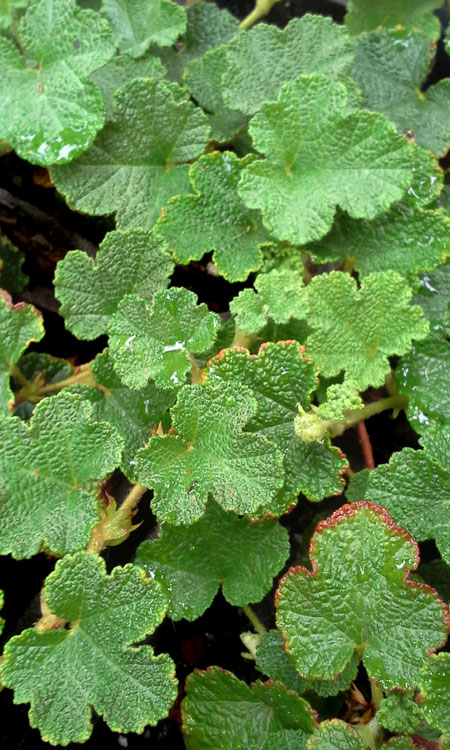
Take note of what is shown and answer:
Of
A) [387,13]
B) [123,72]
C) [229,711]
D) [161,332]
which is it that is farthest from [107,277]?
[387,13]

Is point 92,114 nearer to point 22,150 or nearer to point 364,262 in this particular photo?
point 22,150

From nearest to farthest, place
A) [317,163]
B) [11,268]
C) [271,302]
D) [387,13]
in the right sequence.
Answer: [271,302] < [317,163] < [11,268] < [387,13]

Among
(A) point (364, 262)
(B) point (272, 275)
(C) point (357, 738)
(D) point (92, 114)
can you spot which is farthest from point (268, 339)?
(C) point (357, 738)

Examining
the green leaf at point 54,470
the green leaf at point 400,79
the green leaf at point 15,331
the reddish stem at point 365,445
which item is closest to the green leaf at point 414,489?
the reddish stem at point 365,445

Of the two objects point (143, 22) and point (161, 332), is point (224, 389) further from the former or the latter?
point (143, 22)

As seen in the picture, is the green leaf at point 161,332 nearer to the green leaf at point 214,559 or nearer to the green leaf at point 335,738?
the green leaf at point 214,559

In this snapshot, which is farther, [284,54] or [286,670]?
[284,54]
